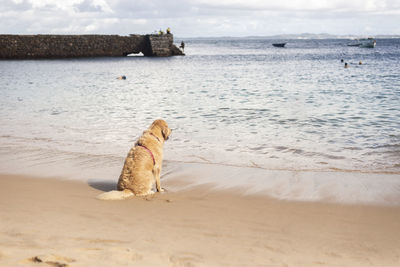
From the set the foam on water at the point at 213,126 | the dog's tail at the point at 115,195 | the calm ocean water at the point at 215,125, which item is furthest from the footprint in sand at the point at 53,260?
the calm ocean water at the point at 215,125

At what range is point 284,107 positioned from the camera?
14086 mm

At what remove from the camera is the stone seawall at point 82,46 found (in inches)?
1903

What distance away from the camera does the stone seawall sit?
4834 centimetres

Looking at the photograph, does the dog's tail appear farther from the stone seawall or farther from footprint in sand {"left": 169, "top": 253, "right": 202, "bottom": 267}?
the stone seawall

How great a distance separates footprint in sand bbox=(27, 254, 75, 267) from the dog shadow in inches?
97.1

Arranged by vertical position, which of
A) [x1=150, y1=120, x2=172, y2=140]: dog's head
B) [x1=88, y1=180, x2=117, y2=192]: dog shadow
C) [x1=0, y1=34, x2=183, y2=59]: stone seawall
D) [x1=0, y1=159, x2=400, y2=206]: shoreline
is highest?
[x1=0, y1=34, x2=183, y2=59]: stone seawall

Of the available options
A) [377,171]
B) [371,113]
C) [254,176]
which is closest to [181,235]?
[254,176]

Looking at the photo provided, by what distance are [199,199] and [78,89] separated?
16814 millimetres

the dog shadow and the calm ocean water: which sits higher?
the calm ocean water

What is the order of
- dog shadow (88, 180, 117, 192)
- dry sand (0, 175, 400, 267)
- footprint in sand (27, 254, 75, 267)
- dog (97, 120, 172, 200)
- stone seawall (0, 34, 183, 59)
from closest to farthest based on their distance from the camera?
footprint in sand (27, 254, 75, 267) < dry sand (0, 175, 400, 267) < dog (97, 120, 172, 200) < dog shadow (88, 180, 117, 192) < stone seawall (0, 34, 183, 59)

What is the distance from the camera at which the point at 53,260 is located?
3.10 metres

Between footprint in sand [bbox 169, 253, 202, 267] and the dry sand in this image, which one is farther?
the dry sand

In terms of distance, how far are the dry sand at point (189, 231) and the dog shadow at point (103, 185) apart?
297mm

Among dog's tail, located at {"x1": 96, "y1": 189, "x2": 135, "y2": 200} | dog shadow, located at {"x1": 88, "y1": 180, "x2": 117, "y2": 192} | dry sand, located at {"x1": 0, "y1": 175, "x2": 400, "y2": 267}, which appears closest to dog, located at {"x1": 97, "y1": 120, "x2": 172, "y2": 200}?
dog's tail, located at {"x1": 96, "y1": 189, "x2": 135, "y2": 200}
